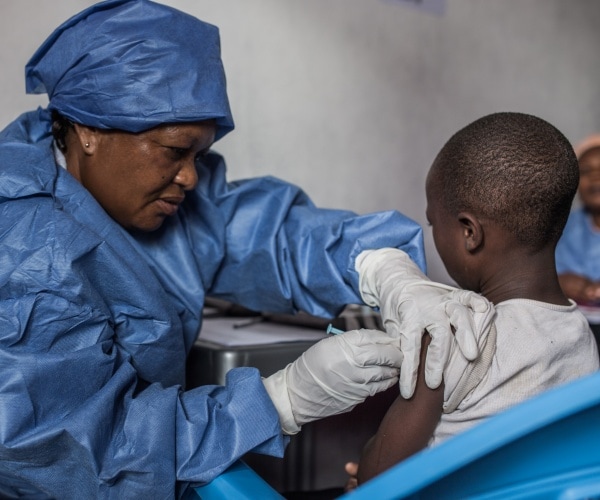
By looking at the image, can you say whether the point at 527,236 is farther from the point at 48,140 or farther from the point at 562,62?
the point at 562,62

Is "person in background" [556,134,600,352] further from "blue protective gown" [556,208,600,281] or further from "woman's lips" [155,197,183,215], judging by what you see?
"woman's lips" [155,197,183,215]

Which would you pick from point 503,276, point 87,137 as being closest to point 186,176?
point 87,137

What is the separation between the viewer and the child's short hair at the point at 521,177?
0.98 metres

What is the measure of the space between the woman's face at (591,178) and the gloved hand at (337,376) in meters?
1.70

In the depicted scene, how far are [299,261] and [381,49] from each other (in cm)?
78

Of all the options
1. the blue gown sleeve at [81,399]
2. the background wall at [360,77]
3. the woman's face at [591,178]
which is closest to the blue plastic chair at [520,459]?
the blue gown sleeve at [81,399]

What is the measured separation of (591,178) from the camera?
2.47 metres

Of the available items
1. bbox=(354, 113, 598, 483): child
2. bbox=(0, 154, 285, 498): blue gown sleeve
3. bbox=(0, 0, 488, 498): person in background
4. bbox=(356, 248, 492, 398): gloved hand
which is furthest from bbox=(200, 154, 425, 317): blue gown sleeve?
bbox=(0, 154, 285, 498): blue gown sleeve

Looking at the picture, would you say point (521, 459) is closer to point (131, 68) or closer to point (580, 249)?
point (131, 68)

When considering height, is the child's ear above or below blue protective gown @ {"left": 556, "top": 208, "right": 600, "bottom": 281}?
above

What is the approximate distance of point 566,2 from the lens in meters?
2.41

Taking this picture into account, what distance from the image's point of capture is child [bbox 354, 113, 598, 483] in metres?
0.93

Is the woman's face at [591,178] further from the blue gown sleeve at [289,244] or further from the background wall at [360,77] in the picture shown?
the blue gown sleeve at [289,244]

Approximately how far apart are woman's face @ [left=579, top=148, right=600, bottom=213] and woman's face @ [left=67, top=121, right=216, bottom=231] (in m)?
1.61
